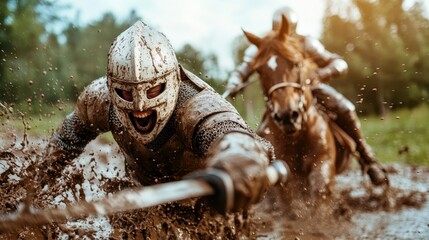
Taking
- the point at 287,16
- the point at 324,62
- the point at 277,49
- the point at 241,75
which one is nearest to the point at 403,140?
the point at 287,16

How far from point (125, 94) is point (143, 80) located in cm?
18

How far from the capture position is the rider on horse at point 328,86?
7094mm

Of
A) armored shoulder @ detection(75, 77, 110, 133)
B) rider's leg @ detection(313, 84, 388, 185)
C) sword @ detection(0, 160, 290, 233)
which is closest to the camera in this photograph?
sword @ detection(0, 160, 290, 233)

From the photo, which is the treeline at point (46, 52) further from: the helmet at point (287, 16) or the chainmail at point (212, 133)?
the chainmail at point (212, 133)

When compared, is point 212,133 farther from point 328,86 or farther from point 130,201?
point 328,86

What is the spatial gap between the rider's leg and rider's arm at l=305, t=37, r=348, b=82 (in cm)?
25

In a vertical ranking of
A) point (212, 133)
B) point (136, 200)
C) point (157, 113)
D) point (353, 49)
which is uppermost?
point (353, 49)

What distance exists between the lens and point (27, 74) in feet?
88.0

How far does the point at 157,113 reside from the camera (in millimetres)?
3725

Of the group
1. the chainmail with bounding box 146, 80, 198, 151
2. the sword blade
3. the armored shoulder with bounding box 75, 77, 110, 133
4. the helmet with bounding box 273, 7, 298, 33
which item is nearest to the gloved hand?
the sword blade

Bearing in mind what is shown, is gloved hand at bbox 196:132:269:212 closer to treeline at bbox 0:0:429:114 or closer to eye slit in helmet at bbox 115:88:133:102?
eye slit in helmet at bbox 115:88:133:102

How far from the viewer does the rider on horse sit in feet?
23.3

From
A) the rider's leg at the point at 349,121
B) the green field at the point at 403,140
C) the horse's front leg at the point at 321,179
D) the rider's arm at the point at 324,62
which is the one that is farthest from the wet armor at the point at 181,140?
the green field at the point at 403,140

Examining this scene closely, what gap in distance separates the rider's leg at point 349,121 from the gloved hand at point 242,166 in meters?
4.59
